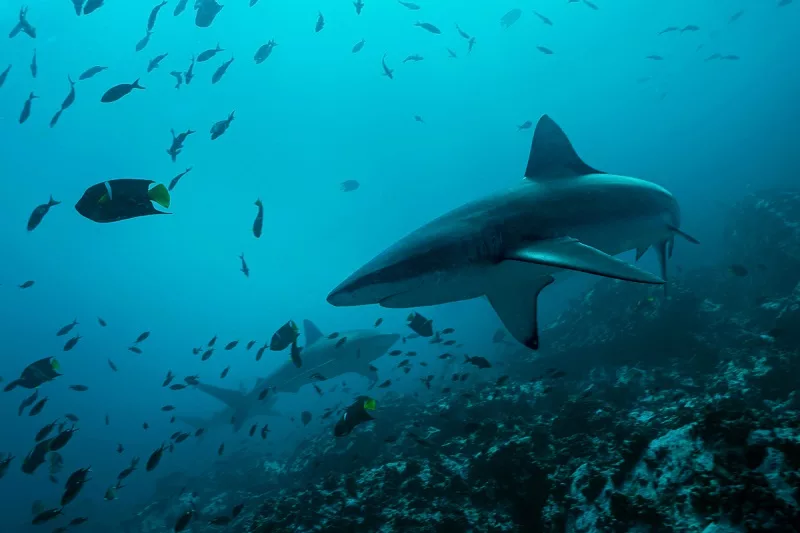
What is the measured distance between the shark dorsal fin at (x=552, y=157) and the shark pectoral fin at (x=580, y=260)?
5.56ft

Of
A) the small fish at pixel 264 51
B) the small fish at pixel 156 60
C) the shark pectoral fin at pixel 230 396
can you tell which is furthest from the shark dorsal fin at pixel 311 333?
the small fish at pixel 156 60

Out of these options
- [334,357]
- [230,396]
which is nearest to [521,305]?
[334,357]

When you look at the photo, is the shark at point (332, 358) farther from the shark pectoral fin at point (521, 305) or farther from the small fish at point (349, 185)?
the small fish at point (349, 185)

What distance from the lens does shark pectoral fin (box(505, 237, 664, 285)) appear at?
7.79ft

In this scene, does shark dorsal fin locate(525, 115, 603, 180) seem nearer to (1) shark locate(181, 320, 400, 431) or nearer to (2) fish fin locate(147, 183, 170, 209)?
(2) fish fin locate(147, 183, 170, 209)

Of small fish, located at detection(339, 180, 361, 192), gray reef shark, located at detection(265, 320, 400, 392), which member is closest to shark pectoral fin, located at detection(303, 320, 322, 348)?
gray reef shark, located at detection(265, 320, 400, 392)

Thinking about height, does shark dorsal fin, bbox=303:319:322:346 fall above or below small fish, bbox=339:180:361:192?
below

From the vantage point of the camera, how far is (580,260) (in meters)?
2.58

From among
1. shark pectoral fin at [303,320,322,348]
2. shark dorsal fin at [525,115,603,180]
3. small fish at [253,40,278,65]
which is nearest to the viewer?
shark dorsal fin at [525,115,603,180]

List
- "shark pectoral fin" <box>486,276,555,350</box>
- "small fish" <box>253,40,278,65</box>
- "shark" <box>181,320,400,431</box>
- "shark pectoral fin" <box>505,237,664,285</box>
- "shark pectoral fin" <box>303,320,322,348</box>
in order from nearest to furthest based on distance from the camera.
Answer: "shark pectoral fin" <box>505,237,664,285</box> < "shark pectoral fin" <box>486,276,555,350</box> < "small fish" <box>253,40,278,65</box> < "shark" <box>181,320,400,431</box> < "shark pectoral fin" <box>303,320,322,348</box>

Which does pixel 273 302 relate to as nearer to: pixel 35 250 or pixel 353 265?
pixel 353 265

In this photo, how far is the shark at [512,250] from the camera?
316cm

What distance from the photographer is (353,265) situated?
151000 millimetres

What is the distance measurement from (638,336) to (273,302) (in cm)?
18675
